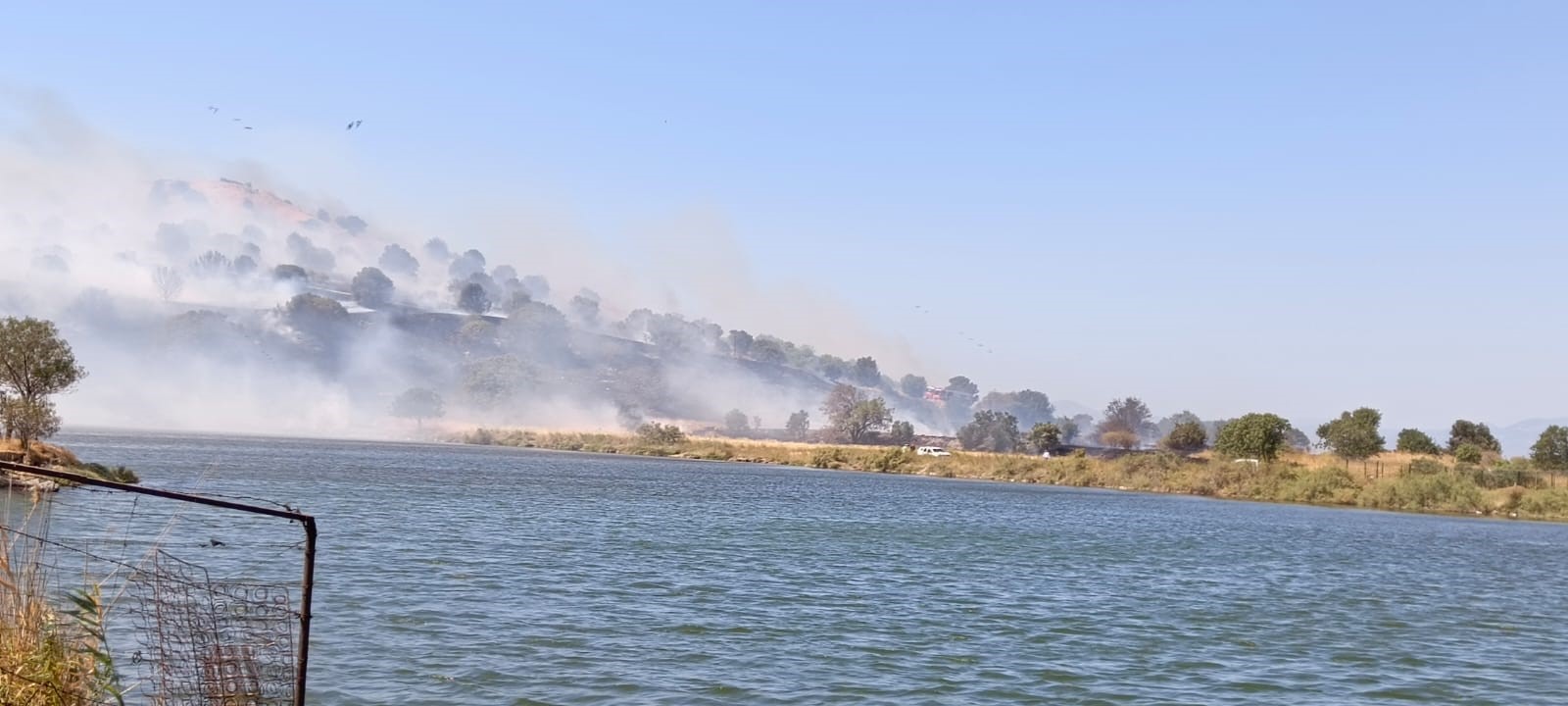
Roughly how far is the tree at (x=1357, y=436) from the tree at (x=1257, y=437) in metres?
8.90

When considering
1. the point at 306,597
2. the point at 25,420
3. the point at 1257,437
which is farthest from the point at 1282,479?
A: the point at 306,597

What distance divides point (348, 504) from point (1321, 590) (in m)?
44.8

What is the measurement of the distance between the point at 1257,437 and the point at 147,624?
14637cm

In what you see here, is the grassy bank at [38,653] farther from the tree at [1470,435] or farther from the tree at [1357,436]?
the tree at [1470,435]

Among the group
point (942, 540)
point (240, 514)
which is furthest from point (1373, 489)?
point (240, 514)

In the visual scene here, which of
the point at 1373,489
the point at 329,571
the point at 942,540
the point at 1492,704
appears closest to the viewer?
the point at 1492,704

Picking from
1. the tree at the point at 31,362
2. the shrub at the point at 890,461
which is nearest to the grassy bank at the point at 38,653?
the tree at the point at 31,362

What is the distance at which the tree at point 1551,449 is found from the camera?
14577cm

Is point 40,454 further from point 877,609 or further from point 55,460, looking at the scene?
point 877,609

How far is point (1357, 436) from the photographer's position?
516 feet

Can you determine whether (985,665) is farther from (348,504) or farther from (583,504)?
(583,504)

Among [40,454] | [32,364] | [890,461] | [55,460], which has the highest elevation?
[32,364]

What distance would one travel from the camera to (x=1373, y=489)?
11944 cm

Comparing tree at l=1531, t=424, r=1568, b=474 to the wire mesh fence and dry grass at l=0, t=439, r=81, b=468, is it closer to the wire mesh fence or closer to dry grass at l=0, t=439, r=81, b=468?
dry grass at l=0, t=439, r=81, b=468
